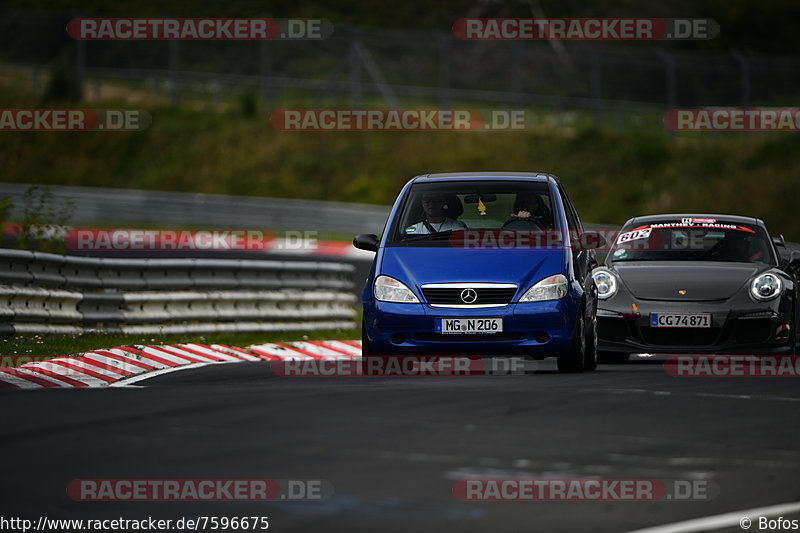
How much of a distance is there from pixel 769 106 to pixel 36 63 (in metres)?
21.6

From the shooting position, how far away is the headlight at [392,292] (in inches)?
441

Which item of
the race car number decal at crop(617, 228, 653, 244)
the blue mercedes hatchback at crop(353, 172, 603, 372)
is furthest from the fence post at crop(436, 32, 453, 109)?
the blue mercedes hatchback at crop(353, 172, 603, 372)

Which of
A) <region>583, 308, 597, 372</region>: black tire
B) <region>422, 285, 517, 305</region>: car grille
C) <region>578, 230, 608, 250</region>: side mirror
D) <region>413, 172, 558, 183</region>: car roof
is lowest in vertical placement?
<region>583, 308, 597, 372</region>: black tire

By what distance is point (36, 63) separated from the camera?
4366cm

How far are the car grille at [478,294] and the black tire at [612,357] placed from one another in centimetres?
215

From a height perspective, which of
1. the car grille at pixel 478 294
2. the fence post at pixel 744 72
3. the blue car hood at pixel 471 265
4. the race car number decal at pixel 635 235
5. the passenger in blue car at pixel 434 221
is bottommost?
the car grille at pixel 478 294

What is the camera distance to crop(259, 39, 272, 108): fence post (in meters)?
38.8

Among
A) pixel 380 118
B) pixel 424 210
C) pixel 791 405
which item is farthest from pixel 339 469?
pixel 380 118

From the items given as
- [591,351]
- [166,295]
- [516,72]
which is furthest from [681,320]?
[516,72]

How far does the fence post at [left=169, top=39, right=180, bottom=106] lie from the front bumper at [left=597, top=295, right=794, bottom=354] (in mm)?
29284

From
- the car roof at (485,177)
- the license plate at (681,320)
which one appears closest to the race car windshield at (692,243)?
the license plate at (681,320)

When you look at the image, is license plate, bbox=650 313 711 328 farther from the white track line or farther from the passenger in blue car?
the white track line

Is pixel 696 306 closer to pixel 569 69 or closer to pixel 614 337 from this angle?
pixel 614 337

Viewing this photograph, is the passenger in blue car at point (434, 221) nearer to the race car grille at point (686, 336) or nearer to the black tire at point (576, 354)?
the black tire at point (576, 354)
